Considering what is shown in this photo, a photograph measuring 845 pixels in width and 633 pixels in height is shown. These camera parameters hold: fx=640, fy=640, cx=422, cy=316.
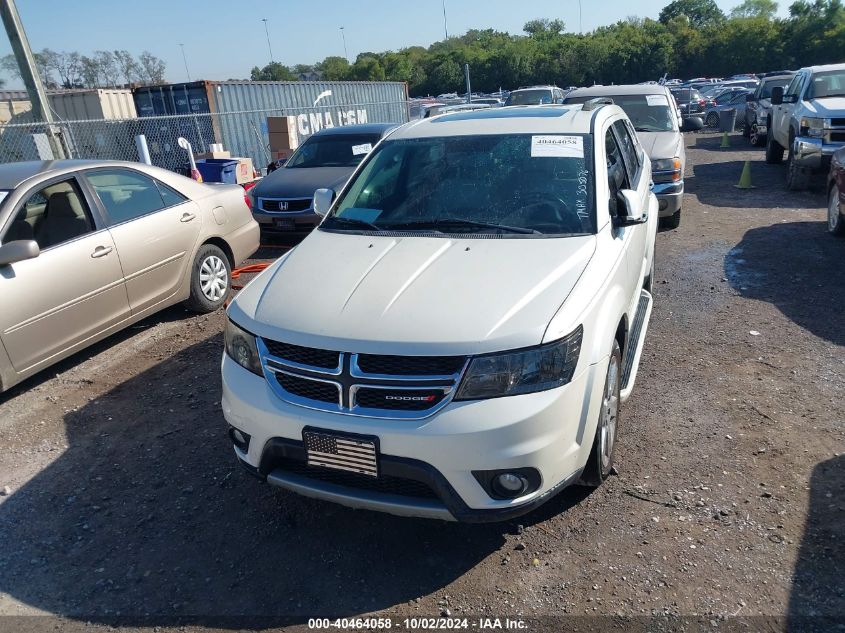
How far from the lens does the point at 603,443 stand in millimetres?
3189

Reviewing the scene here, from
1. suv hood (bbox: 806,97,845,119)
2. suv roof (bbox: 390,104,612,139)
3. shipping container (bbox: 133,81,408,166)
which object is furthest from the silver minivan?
shipping container (bbox: 133,81,408,166)

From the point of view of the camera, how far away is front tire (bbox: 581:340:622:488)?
3.09m

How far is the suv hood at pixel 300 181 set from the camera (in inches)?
351

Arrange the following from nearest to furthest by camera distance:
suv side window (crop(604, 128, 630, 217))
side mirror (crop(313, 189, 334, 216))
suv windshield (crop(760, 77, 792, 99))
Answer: suv side window (crop(604, 128, 630, 217))
side mirror (crop(313, 189, 334, 216))
suv windshield (crop(760, 77, 792, 99))

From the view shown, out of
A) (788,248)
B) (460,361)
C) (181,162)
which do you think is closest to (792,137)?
(788,248)

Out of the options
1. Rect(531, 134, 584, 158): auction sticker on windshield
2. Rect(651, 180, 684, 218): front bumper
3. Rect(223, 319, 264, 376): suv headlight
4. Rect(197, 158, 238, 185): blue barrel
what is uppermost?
Rect(531, 134, 584, 158): auction sticker on windshield

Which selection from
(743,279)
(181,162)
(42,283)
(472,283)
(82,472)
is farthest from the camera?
(181,162)

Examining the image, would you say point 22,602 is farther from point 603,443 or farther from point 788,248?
point 788,248

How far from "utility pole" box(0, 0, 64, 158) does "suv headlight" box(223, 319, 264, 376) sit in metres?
8.84

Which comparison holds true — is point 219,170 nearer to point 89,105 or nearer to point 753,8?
point 89,105

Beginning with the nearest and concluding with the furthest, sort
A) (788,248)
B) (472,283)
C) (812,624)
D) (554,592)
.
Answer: (812,624) → (554,592) → (472,283) → (788,248)

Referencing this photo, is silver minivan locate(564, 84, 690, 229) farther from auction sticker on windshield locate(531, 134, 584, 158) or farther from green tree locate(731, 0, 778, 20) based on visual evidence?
green tree locate(731, 0, 778, 20)

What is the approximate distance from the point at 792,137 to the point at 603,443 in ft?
35.3

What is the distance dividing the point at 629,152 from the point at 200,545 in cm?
411
